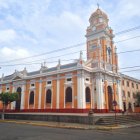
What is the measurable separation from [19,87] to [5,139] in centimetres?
3136

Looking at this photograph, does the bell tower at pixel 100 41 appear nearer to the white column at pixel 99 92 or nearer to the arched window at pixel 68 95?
the white column at pixel 99 92

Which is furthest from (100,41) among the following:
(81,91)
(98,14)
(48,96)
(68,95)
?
(48,96)

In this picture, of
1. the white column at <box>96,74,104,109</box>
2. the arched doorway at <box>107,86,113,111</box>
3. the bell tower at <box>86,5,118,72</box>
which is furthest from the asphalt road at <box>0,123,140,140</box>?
the bell tower at <box>86,5,118,72</box>

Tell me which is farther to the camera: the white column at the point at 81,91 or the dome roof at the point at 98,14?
the dome roof at the point at 98,14

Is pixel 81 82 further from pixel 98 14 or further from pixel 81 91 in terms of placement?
pixel 98 14

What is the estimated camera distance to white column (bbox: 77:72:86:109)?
30.8 meters

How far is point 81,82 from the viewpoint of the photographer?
3177 cm

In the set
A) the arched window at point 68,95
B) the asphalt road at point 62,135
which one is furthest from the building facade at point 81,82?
the asphalt road at point 62,135

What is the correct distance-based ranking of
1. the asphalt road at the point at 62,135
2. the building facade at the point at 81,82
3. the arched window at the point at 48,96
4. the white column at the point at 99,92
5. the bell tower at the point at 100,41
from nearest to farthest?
the asphalt road at the point at 62,135
the building facade at the point at 81,82
the white column at the point at 99,92
the arched window at the point at 48,96
the bell tower at the point at 100,41

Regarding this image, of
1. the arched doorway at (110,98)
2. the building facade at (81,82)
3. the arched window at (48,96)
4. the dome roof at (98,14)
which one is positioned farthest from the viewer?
the dome roof at (98,14)

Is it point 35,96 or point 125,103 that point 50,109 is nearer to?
point 35,96

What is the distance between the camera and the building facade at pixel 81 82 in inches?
1281

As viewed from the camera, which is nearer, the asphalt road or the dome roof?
the asphalt road

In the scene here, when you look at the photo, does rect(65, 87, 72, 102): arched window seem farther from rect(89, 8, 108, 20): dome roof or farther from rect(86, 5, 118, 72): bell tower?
rect(89, 8, 108, 20): dome roof
